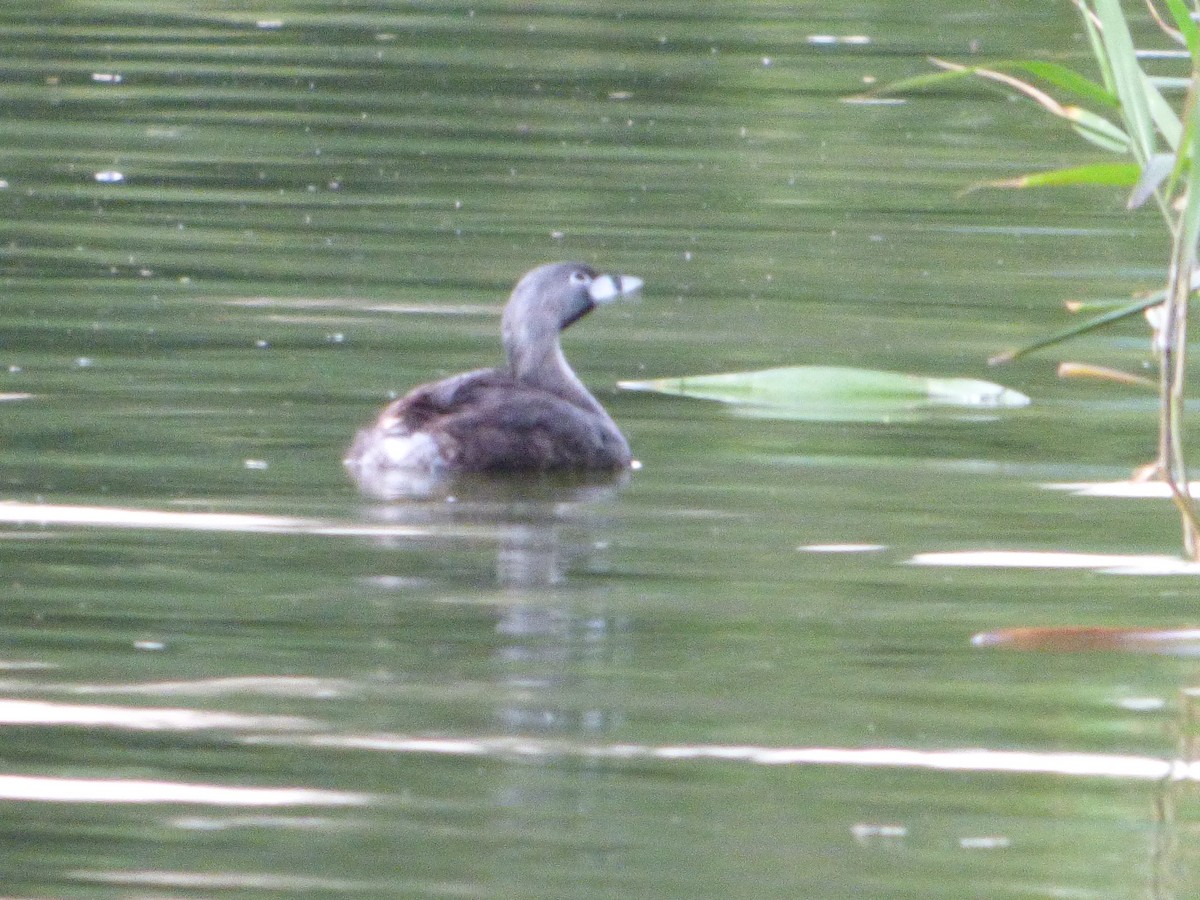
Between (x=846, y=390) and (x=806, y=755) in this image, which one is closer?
(x=806, y=755)

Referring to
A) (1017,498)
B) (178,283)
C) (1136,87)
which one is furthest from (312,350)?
(1136,87)

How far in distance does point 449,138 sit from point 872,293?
4769 millimetres

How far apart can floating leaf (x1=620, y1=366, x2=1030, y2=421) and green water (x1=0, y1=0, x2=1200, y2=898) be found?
17 cm

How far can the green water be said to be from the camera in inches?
216

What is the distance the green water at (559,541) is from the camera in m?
5.49

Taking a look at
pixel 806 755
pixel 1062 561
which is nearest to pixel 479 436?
pixel 1062 561

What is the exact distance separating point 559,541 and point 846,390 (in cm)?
225

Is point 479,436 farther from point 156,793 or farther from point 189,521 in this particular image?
point 156,793

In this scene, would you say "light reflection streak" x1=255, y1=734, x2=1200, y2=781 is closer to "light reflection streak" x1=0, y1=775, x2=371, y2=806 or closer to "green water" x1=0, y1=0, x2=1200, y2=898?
"green water" x1=0, y1=0, x2=1200, y2=898

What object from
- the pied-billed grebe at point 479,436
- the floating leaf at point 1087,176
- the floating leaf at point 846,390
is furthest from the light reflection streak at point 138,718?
the floating leaf at point 846,390

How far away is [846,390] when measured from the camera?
1012 centimetres

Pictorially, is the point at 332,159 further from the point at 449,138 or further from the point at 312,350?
the point at 312,350

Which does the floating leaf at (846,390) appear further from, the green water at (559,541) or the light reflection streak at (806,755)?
the light reflection streak at (806,755)

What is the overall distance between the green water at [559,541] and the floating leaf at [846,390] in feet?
0.57
